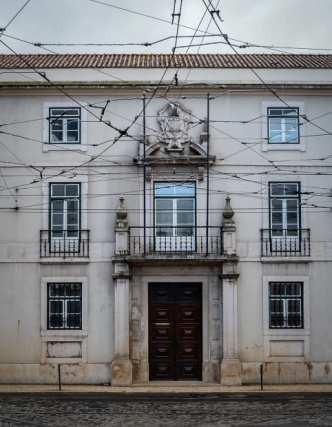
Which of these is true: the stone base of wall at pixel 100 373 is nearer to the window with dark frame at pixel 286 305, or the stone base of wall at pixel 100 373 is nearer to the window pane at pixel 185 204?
the window with dark frame at pixel 286 305

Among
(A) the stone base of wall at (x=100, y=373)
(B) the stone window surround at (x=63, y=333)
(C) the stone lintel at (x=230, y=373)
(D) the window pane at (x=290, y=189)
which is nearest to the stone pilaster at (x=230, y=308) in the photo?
(C) the stone lintel at (x=230, y=373)

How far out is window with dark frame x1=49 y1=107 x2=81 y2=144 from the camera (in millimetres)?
25688

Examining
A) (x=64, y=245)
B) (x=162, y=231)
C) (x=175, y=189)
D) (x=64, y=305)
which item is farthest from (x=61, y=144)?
(x=64, y=305)

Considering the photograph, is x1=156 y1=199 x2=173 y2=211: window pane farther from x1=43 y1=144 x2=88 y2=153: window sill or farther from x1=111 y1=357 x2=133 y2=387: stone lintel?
x1=111 y1=357 x2=133 y2=387: stone lintel

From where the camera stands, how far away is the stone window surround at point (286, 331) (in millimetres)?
25047

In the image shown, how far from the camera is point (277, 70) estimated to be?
2559 centimetres

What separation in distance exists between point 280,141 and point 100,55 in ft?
23.6

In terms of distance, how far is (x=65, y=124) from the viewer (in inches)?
1013

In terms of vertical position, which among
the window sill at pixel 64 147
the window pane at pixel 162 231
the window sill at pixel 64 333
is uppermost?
the window sill at pixel 64 147

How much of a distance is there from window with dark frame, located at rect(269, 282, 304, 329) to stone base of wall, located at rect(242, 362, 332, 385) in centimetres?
114

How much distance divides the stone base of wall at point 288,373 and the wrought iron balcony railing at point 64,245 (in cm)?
587

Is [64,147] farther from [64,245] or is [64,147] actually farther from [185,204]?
[185,204]

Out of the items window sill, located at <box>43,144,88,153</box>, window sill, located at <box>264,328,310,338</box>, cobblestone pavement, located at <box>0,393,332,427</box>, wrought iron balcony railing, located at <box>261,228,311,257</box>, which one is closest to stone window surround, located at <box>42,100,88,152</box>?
window sill, located at <box>43,144,88,153</box>

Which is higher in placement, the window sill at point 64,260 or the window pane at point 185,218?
the window pane at point 185,218
